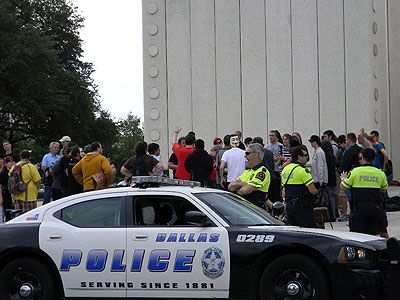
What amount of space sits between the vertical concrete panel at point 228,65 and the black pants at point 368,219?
1545 cm

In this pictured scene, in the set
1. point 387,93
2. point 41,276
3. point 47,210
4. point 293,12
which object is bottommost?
point 41,276

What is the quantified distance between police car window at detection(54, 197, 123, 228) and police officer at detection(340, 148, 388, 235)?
3.95 meters

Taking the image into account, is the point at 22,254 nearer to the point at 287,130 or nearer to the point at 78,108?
the point at 287,130

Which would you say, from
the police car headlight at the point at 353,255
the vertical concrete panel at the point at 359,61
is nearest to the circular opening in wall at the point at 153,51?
the vertical concrete panel at the point at 359,61

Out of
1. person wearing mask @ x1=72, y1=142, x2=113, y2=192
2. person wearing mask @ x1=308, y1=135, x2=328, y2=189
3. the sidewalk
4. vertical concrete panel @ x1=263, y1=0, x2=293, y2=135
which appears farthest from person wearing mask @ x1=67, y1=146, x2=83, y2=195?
vertical concrete panel @ x1=263, y1=0, x2=293, y2=135

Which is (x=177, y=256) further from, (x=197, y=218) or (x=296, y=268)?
(x=296, y=268)

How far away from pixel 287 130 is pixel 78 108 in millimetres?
30370

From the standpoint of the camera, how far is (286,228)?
10.2 meters

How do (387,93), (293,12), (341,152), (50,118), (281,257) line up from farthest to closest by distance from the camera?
(50,118) < (387,93) < (293,12) < (341,152) < (281,257)

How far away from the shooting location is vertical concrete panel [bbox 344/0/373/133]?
2705cm

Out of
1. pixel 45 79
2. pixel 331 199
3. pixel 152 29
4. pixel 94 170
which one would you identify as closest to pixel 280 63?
pixel 152 29

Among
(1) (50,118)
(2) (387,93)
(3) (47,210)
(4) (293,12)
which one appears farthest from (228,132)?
(1) (50,118)

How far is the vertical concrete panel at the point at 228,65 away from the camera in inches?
1119

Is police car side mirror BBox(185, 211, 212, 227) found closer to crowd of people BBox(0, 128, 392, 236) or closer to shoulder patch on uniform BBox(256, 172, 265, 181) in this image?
crowd of people BBox(0, 128, 392, 236)
